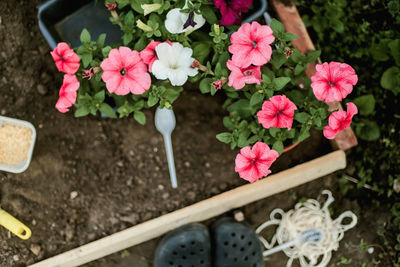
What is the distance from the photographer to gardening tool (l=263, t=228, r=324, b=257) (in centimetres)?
178

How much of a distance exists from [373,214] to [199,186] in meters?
0.78

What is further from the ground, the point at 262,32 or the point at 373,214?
the point at 262,32

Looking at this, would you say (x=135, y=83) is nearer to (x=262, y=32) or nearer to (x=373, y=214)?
(x=262, y=32)

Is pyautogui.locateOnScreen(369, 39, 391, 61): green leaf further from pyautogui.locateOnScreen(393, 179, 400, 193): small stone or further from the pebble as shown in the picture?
the pebble

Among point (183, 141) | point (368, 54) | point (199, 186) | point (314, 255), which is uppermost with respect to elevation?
point (368, 54)

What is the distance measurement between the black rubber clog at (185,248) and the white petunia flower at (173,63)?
0.78 metres

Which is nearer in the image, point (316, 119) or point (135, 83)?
point (135, 83)

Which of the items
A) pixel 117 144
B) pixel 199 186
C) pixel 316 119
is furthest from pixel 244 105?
pixel 117 144

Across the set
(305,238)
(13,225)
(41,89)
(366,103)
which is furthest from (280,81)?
(13,225)

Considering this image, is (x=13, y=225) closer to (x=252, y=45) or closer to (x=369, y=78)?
(x=252, y=45)

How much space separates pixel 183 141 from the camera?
1716mm

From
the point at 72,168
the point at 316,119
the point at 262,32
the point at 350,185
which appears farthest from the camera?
the point at 350,185

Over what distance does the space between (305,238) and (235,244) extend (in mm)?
314

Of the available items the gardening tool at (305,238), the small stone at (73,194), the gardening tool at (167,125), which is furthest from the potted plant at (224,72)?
the gardening tool at (305,238)
